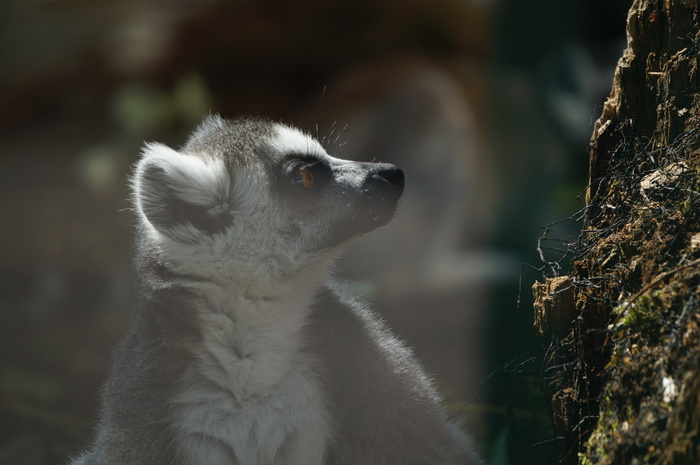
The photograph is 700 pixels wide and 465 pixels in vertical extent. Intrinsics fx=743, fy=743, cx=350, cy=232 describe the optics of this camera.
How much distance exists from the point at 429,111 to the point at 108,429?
5.09 metres

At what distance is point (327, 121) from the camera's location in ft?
23.6

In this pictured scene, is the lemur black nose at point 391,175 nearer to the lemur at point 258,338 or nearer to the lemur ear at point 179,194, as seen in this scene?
the lemur at point 258,338

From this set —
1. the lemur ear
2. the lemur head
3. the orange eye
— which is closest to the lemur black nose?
the lemur head

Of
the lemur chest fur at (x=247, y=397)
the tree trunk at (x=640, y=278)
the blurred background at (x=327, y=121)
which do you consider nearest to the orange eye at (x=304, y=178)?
the lemur chest fur at (x=247, y=397)

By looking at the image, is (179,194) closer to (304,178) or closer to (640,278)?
(304,178)

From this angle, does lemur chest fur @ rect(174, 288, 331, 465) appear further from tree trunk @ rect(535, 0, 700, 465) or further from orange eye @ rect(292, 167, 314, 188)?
tree trunk @ rect(535, 0, 700, 465)

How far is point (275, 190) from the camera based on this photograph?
2.95 meters

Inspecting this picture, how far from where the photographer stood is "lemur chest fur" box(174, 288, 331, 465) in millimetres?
2521

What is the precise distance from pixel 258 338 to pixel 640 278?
50.7 inches

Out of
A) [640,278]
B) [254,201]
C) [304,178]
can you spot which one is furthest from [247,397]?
[640,278]

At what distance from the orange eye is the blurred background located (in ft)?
8.80

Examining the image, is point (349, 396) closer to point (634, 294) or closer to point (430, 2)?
point (634, 294)

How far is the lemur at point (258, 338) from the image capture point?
8.35ft

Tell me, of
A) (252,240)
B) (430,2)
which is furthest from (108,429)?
(430,2)
